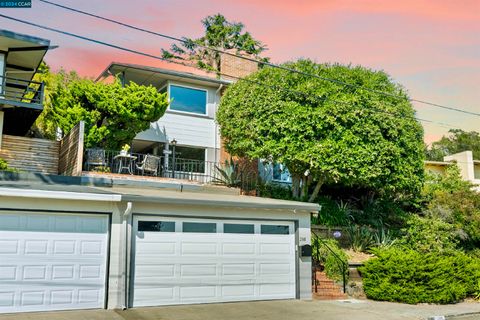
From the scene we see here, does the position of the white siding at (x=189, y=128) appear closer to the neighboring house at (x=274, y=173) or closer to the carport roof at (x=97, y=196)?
the neighboring house at (x=274, y=173)

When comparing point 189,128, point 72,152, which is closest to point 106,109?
point 72,152

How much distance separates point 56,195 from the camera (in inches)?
423

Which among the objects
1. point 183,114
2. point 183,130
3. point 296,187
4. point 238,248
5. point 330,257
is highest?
point 183,114

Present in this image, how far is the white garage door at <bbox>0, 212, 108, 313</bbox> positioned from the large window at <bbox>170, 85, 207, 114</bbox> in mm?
11591

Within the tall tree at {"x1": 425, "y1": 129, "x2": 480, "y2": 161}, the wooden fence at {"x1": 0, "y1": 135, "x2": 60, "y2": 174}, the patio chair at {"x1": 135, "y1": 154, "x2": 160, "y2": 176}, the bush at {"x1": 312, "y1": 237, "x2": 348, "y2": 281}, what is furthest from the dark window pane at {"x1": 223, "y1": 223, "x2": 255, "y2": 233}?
the tall tree at {"x1": 425, "y1": 129, "x2": 480, "y2": 161}

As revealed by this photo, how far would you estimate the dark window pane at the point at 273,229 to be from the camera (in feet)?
45.2

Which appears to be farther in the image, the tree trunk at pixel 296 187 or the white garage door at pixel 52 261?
the tree trunk at pixel 296 187

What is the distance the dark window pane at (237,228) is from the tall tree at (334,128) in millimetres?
4781

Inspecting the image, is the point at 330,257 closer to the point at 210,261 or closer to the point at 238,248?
the point at 238,248

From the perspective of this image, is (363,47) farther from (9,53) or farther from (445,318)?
(9,53)

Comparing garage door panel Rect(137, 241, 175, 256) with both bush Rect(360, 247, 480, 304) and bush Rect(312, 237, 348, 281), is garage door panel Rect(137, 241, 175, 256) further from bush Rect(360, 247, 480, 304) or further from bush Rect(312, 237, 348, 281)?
bush Rect(360, 247, 480, 304)

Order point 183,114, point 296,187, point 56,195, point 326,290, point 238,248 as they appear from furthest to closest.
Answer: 1. point 183,114
2. point 296,187
3. point 326,290
4. point 238,248
5. point 56,195

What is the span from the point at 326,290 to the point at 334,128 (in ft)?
20.0

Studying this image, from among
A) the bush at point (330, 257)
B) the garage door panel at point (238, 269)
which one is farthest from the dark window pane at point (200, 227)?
the bush at point (330, 257)
